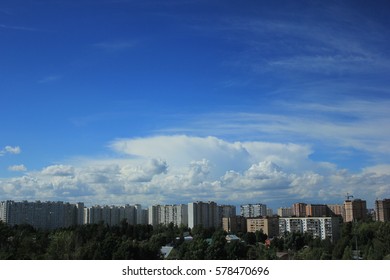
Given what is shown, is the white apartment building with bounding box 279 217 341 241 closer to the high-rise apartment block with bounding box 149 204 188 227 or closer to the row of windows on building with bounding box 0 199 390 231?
the row of windows on building with bounding box 0 199 390 231

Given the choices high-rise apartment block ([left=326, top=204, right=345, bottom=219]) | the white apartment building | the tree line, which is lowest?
the white apartment building

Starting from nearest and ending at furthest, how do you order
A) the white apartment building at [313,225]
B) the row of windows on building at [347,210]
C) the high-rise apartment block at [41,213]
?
the high-rise apartment block at [41,213] → the row of windows on building at [347,210] → the white apartment building at [313,225]

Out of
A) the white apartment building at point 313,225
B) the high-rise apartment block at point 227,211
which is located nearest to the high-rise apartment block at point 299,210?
the white apartment building at point 313,225

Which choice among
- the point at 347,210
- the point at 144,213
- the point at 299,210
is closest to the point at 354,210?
the point at 347,210

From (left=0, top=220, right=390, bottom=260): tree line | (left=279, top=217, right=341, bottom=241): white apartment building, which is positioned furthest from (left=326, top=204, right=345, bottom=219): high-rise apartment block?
(left=0, top=220, right=390, bottom=260): tree line

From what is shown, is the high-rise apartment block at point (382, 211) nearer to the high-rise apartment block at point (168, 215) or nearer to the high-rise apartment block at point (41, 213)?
the high-rise apartment block at point (168, 215)
